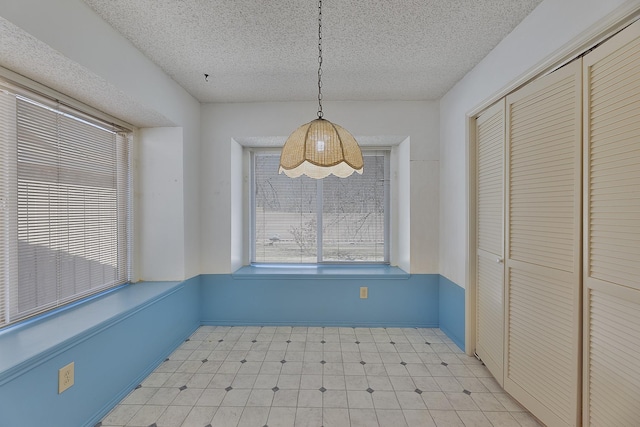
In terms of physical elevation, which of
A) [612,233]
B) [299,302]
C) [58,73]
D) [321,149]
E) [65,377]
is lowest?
[299,302]

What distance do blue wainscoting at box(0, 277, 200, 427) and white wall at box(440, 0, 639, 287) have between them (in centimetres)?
264

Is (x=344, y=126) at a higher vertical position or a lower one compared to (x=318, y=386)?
higher

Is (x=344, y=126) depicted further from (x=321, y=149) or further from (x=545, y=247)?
(x=545, y=247)

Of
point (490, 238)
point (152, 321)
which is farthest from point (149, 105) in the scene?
point (490, 238)

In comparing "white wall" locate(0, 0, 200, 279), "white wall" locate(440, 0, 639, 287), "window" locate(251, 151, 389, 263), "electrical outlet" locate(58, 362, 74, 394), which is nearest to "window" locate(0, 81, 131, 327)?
→ "white wall" locate(0, 0, 200, 279)

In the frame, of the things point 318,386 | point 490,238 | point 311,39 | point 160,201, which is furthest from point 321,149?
point 160,201

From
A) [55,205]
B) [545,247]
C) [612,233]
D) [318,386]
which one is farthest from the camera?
[318,386]

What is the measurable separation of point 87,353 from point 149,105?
1739 mm

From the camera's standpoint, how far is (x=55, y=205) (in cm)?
177

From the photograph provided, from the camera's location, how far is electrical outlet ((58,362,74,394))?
1398mm

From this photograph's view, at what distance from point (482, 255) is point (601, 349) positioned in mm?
945

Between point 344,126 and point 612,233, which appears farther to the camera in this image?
point 344,126

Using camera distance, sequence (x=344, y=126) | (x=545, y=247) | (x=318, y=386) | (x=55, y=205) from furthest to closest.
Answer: (x=344, y=126), (x=318, y=386), (x=55, y=205), (x=545, y=247)

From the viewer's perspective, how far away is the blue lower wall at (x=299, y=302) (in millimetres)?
2863
